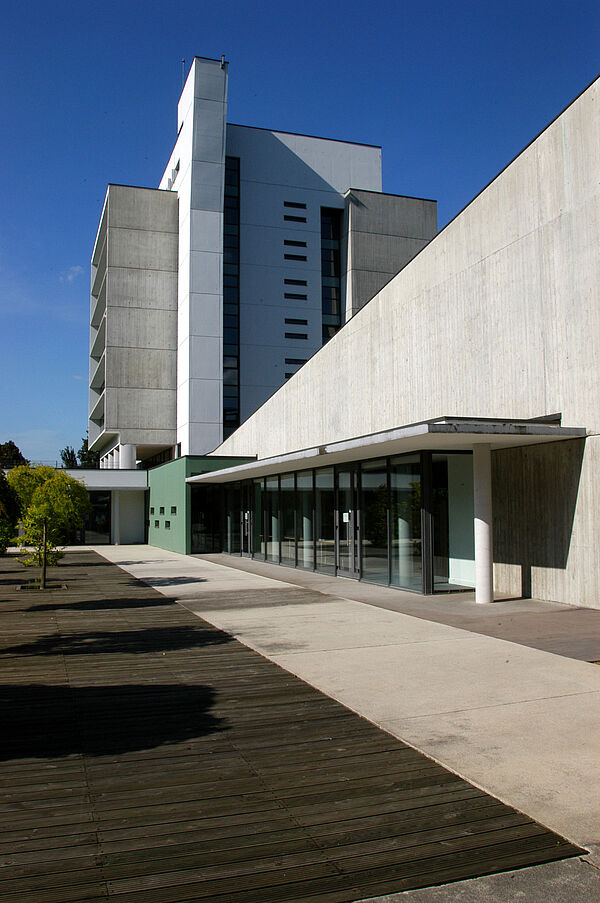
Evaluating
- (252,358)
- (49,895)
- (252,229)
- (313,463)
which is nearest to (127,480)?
(252,358)

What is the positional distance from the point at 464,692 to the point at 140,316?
41.6 m

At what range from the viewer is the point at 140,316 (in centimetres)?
4516

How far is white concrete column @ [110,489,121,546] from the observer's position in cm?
3934

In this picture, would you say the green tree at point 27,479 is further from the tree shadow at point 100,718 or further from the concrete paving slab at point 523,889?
the concrete paving slab at point 523,889

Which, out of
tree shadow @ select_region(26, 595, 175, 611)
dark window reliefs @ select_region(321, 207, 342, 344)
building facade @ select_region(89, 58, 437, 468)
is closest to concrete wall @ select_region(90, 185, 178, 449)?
building facade @ select_region(89, 58, 437, 468)

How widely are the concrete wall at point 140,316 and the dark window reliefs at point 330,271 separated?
998cm

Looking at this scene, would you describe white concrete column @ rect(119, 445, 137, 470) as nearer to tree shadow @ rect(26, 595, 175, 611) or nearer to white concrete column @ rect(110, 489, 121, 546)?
white concrete column @ rect(110, 489, 121, 546)

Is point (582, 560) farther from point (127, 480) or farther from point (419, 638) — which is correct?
point (127, 480)

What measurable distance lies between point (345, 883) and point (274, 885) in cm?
31

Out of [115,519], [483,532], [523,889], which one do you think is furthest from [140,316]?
[523,889]

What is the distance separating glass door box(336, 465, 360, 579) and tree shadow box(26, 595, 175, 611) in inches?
177

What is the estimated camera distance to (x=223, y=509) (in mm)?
27844

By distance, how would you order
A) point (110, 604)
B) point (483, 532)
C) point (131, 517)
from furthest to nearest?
point (131, 517), point (110, 604), point (483, 532)

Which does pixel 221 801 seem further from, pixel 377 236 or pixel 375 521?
pixel 377 236
